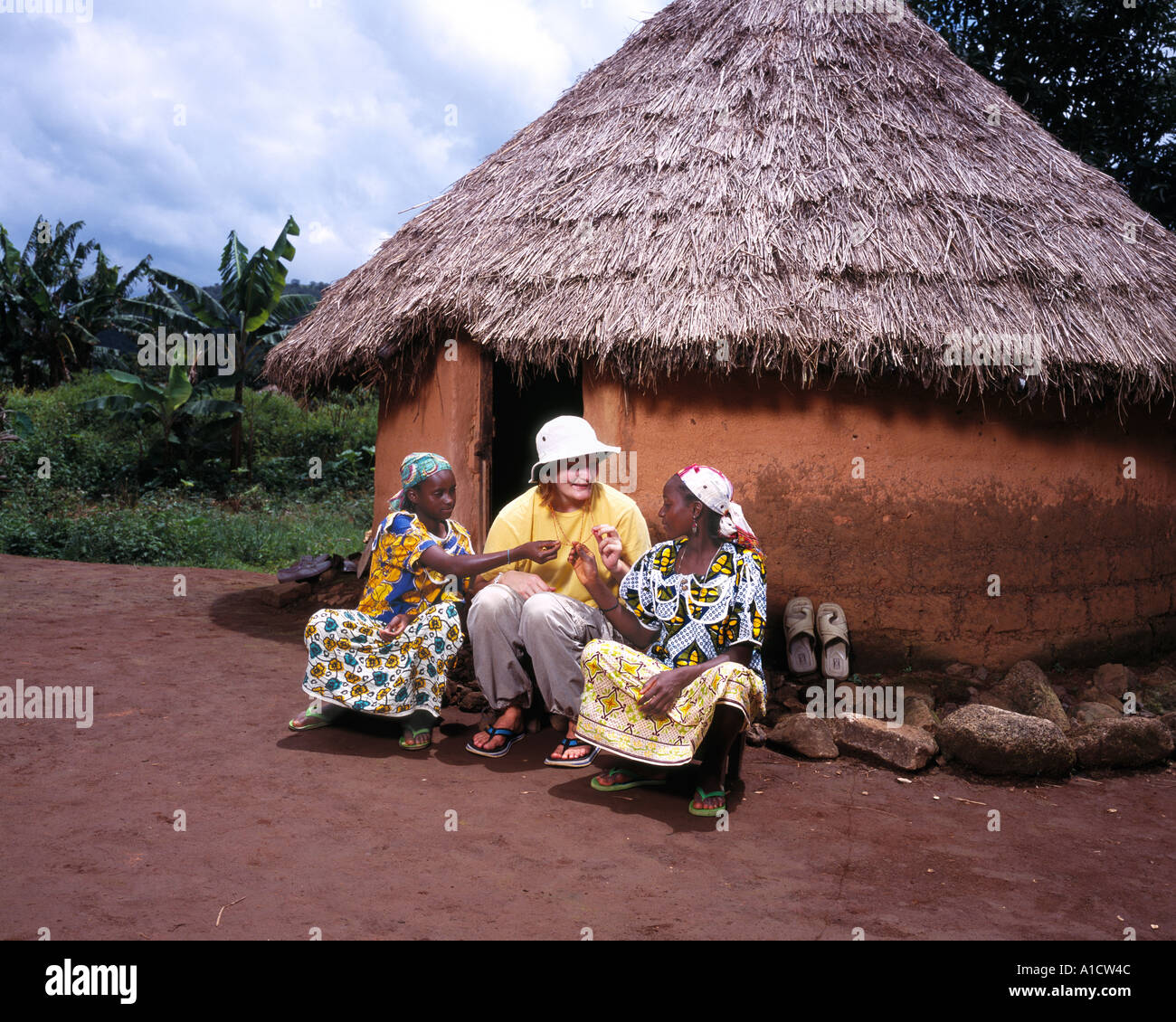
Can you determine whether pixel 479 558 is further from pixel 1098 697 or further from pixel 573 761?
pixel 1098 697

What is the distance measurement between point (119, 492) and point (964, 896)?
539 inches

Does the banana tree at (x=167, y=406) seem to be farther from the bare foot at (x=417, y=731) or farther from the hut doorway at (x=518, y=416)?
the bare foot at (x=417, y=731)

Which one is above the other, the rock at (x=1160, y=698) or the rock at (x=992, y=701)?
the rock at (x=992, y=701)

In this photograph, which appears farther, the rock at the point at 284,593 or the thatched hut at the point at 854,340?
the rock at the point at 284,593

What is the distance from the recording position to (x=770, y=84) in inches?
253

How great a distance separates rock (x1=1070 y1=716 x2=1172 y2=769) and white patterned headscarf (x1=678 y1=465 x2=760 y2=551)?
74.4 inches

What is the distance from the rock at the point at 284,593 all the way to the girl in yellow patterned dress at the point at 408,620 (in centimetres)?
356

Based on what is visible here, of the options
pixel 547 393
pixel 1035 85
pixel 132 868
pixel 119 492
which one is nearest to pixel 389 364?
pixel 547 393

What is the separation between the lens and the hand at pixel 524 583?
163 inches

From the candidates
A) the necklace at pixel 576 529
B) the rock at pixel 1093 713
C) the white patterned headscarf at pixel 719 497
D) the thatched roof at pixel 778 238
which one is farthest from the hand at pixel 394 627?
the rock at pixel 1093 713
